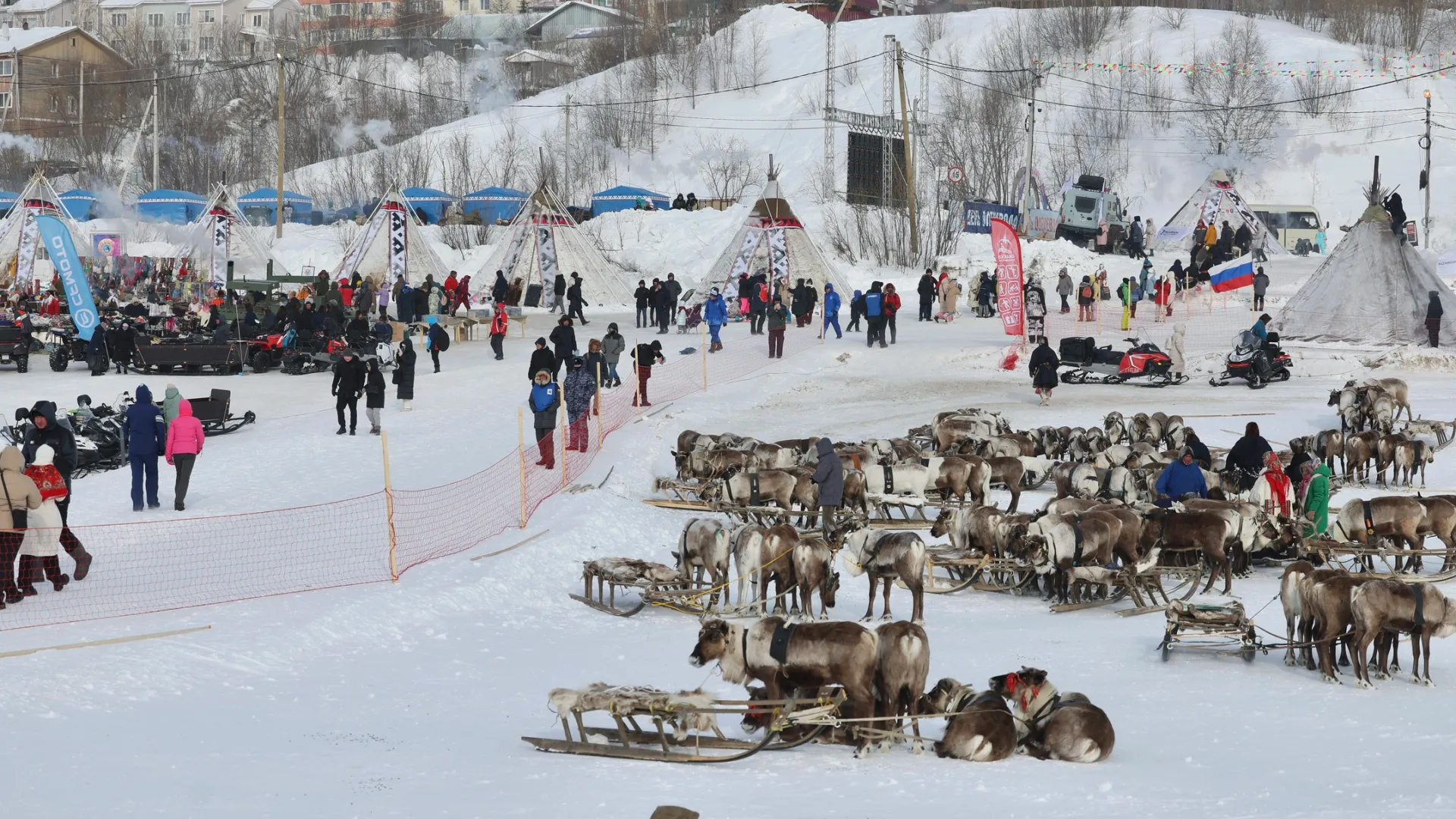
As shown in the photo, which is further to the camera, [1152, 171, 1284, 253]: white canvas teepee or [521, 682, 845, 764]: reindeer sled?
[1152, 171, 1284, 253]: white canvas teepee

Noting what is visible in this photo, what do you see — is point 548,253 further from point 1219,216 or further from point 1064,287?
point 1219,216

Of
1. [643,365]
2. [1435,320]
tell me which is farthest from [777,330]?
[1435,320]

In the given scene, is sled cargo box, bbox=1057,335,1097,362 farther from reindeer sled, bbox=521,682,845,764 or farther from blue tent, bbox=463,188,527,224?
blue tent, bbox=463,188,527,224

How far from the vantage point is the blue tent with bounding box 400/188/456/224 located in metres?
57.4

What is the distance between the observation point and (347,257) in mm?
40000

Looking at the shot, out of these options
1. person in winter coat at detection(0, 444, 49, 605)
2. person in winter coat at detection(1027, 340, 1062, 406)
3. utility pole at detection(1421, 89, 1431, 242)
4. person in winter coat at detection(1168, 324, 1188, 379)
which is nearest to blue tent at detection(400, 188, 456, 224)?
utility pole at detection(1421, 89, 1431, 242)

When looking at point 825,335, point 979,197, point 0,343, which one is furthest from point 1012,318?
point 979,197

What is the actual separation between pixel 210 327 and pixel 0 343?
13.6 feet

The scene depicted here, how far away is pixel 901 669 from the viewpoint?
31.7ft

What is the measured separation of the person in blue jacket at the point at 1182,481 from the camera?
1573 cm

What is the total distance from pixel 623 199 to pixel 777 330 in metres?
29.8

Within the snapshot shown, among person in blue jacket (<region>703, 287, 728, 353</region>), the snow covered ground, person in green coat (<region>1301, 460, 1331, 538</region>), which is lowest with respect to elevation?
the snow covered ground

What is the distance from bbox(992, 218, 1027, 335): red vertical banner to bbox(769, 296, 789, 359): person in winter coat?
412 centimetres

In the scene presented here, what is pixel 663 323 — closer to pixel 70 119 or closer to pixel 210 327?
pixel 210 327
